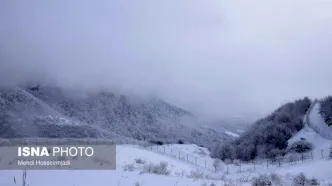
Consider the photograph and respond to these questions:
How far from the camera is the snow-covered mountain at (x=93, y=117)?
137 ft

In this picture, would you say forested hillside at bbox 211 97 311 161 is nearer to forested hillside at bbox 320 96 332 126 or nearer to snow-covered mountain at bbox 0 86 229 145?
forested hillside at bbox 320 96 332 126

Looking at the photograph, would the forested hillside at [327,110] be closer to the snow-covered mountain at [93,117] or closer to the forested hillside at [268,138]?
the forested hillside at [268,138]

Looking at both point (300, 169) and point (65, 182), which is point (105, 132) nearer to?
point (300, 169)

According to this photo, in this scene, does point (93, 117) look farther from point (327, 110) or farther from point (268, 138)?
point (327, 110)

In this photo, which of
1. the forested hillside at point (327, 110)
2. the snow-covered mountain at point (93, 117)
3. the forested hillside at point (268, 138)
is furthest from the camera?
the snow-covered mountain at point (93, 117)

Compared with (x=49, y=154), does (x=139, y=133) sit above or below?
above

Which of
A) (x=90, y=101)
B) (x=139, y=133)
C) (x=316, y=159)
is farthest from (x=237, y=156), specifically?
(x=90, y=101)

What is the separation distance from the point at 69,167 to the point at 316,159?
1848 cm

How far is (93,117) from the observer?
5184 cm

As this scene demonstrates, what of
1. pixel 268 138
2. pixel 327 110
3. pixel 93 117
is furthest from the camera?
pixel 93 117

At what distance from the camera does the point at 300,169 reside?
24531 mm

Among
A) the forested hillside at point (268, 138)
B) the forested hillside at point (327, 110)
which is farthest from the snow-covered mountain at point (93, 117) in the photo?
the forested hillside at point (327, 110)

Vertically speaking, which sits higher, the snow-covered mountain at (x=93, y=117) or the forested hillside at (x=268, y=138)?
the snow-covered mountain at (x=93, y=117)

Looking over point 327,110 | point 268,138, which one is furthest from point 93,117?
point 327,110
